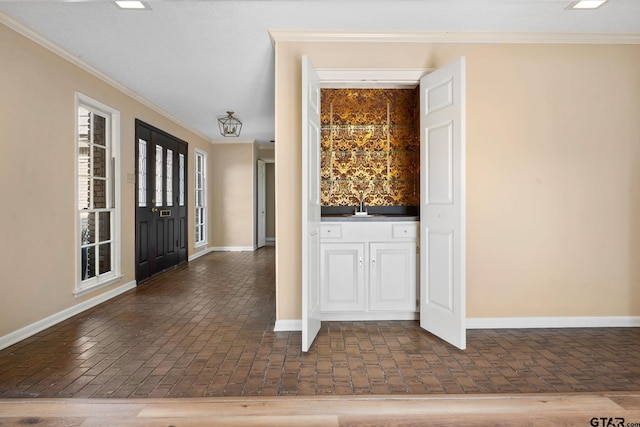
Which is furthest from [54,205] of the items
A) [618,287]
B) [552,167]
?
[618,287]

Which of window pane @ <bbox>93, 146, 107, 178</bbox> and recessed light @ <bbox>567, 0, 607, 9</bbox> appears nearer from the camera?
recessed light @ <bbox>567, 0, 607, 9</bbox>

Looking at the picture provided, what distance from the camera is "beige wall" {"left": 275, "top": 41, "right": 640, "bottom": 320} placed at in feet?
11.6

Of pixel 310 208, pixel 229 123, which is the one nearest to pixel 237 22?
pixel 310 208

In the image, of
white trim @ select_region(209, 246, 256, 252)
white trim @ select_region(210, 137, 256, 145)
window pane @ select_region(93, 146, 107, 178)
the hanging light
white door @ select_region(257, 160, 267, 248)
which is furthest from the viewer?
white door @ select_region(257, 160, 267, 248)

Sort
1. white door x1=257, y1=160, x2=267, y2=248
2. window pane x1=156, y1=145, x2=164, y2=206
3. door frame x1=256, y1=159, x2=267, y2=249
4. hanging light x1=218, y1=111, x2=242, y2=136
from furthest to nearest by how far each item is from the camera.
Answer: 1. white door x1=257, y1=160, x2=267, y2=248
2. door frame x1=256, y1=159, x2=267, y2=249
3. window pane x1=156, y1=145, x2=164, y2=206
4. hanging light x1=218, y1=111, x2=242, y2=136

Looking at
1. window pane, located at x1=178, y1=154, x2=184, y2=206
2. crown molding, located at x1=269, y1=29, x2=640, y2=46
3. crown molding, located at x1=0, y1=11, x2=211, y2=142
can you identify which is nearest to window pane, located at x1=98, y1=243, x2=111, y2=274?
crown molding, located at x1=0, y1=11, x2=211, y2=142

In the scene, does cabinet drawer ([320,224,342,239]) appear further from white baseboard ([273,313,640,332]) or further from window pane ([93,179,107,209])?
window pane ([93,179,107,209])

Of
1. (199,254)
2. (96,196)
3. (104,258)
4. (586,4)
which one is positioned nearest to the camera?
(586,4)

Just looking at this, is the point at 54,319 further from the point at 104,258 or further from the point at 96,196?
the point at 96,196

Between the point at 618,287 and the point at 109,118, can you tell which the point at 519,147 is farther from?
the point at 109,118

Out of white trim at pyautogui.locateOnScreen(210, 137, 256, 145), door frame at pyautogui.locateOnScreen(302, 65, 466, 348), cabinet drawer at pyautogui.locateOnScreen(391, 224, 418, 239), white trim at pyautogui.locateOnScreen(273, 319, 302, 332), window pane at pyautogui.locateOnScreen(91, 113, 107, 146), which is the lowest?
white trim at pyautogui.locateOnScreen(273, 319, 302, 332)

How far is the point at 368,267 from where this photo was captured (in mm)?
3639

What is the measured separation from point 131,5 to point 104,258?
3.04 m

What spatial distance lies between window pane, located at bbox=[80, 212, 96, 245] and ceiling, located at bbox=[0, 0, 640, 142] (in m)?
1.64
